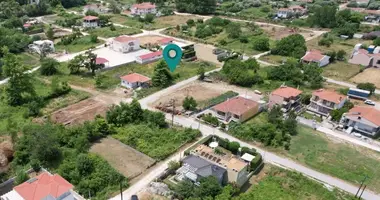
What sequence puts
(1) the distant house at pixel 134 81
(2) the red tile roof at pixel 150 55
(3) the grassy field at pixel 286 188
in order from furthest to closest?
(2) the red tile roof at pixel 150 55 → (1) the distant house at pixel 134 81 → (3) the grassy field at pixel 286 188

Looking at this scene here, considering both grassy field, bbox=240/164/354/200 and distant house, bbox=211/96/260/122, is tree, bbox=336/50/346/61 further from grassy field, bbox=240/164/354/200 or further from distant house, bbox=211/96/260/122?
grassy field, bbox=240/164/354/200

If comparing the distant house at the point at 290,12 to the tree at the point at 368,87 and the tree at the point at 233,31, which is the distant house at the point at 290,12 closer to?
the tree at the point at 233,31

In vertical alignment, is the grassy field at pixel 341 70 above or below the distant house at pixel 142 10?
below

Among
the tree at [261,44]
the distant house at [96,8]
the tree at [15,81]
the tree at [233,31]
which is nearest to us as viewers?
the tree at [15,81]

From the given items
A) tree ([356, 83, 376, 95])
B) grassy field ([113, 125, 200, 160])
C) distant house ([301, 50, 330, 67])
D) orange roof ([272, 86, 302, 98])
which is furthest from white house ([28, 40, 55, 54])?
tree ([356, 83, 376, 95])

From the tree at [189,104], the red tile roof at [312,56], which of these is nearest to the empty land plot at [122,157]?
the tree at [189,104]

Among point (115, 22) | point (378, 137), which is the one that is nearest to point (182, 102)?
point (378, 137)

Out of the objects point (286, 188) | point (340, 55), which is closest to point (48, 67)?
point (286, 188)
